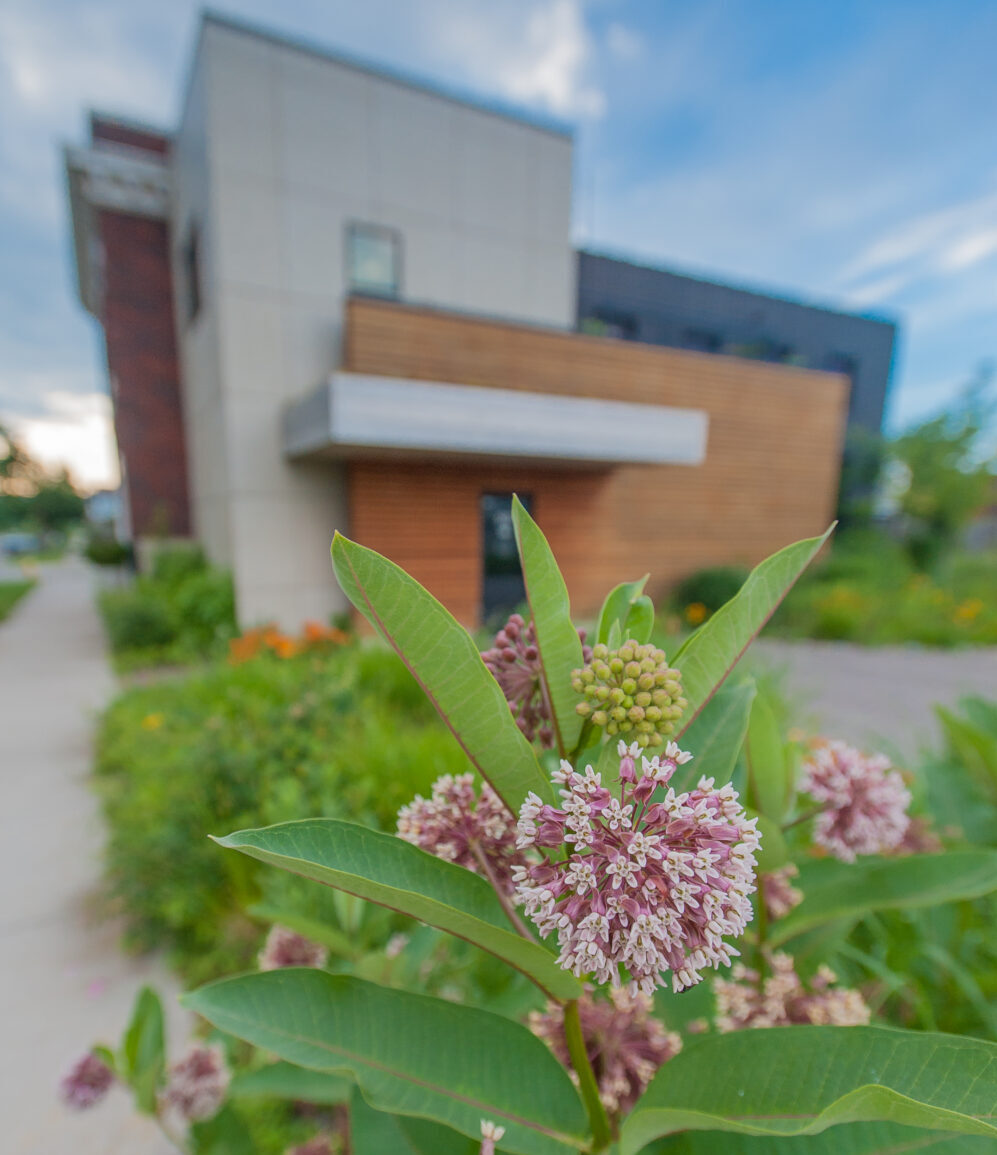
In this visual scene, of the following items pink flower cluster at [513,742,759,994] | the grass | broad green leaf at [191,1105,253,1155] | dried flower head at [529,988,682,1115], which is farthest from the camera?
the grass

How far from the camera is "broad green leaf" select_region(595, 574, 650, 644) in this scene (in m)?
0.59

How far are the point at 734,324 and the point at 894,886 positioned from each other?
1677cm

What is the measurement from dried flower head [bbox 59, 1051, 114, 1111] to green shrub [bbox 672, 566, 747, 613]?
349 inches

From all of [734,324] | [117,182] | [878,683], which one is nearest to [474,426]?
[878,683]

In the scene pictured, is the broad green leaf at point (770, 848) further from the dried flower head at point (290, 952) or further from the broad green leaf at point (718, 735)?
the dried flower head at point (290, 952)

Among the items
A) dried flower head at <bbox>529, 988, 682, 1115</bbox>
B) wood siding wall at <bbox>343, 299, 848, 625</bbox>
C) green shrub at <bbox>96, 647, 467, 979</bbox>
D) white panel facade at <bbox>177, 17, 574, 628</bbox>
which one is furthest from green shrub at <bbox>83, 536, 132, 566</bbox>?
dried flower head at <bbox>529, 988, 682, 1115</bbox>

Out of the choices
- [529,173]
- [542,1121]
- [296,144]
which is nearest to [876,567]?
[529,173]

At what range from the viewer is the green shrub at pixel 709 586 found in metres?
9.11

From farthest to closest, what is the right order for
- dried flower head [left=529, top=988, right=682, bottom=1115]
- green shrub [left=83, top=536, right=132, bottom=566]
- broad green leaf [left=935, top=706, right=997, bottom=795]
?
1. green shrub [left=83, top=536, right=132, bottom=566]
2. broad green leaf [left=935, top=706, right=997, bottom=795]
3. dried flower head [left=529, top=988, right=682, bottom=1115]

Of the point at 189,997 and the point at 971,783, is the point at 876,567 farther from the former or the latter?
the point at 189,997

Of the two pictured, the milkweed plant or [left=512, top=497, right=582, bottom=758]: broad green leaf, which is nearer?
the milkweed plant

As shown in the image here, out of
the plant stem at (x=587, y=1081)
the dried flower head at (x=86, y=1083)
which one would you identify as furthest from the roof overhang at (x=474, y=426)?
the plant stem at (x=587, y=1081)

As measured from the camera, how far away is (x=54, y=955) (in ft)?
7.98

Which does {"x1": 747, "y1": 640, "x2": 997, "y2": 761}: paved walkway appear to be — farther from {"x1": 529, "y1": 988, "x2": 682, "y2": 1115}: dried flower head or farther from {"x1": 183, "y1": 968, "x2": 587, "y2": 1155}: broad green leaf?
{"x1": 183, "y1": 968, "x2": 587, "y2": 1155}: broad green leaf
